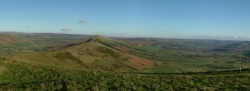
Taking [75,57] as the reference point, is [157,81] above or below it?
above

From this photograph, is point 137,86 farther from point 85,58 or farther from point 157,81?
point 85,58

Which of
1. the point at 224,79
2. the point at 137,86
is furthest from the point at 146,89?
the point at 224,79

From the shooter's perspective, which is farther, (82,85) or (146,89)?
(82,85)

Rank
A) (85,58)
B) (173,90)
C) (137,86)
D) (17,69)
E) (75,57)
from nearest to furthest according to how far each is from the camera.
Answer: (173,90) → (137,86) → (17,69) → (75,57) → (85,58)

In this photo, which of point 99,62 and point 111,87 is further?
point 99,62

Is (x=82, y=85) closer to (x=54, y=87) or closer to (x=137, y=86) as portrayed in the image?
(x=54, y=87)

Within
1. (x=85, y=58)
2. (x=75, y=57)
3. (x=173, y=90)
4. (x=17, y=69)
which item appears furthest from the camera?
(x=85, y=58)

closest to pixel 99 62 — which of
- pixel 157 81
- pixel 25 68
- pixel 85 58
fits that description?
pixel 85 58

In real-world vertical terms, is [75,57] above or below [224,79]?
below

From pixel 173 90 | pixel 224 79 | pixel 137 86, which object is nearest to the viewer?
pixel 173 90

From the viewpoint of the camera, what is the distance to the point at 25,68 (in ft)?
169

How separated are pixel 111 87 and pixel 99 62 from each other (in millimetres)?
141727

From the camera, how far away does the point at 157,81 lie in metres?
34.2

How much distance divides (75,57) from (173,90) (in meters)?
133
